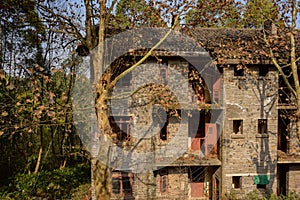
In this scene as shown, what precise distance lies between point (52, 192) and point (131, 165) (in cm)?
521

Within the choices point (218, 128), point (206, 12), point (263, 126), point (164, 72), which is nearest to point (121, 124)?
point (164, 72)

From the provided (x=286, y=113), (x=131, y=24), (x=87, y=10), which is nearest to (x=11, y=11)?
(x=87, y=10)

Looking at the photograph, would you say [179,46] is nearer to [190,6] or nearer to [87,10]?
[190,6]

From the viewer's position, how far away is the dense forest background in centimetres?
655

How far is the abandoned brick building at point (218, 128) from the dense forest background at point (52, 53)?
214cm

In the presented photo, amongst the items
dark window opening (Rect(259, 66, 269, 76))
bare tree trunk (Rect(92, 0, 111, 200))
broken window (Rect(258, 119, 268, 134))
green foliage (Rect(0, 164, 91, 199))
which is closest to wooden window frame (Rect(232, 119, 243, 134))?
broken window (Rect(258, 119, 268, 134))

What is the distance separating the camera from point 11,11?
761 centimetres

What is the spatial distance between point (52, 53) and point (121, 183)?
11.1 m

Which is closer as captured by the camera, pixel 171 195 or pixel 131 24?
pixel 131 24

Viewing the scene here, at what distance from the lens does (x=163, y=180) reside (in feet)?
47.2

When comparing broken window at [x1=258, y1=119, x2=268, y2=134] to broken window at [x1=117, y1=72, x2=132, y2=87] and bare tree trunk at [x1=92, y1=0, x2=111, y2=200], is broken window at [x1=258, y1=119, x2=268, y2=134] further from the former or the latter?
bare tree trunk at [x1=92, y1=0, x2=111, y2=200]

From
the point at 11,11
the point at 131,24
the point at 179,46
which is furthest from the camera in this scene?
the point at 179,46

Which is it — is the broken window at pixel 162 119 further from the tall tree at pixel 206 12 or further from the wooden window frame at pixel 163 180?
the tall tree at pixel 206 12

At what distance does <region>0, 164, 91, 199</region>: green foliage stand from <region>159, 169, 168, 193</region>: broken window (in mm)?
4842
